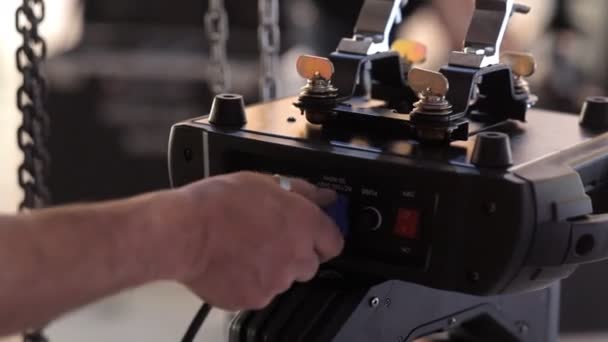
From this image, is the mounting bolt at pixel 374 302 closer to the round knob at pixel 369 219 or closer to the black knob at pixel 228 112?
the round knob at pixel 369 219

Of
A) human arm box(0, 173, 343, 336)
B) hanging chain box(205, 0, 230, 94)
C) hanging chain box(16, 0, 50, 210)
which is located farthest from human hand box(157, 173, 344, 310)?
hanging chain box(205, 0, 230, 94)

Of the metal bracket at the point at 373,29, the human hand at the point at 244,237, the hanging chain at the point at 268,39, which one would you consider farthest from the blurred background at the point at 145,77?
the human hand at the point at 244,237

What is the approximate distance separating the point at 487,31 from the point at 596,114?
0.13 meters

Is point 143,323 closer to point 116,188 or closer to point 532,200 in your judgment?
point 116,188

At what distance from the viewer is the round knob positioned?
703 millimetres

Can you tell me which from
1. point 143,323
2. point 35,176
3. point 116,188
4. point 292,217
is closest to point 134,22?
point 116,188

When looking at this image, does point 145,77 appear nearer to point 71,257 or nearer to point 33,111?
point 33,111

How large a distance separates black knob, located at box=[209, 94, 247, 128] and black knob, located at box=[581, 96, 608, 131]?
0.97 feet

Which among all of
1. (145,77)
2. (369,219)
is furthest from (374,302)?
(145,77)

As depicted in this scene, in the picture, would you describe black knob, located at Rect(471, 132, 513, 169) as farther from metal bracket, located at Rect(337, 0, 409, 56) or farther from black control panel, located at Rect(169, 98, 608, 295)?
metal bracket, located at Rect(337, 0, 409, 56)

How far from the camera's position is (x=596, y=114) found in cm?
84

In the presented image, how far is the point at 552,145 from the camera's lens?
2.49 feet

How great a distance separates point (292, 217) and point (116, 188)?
7.85ft

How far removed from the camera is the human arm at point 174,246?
1.88 ft
